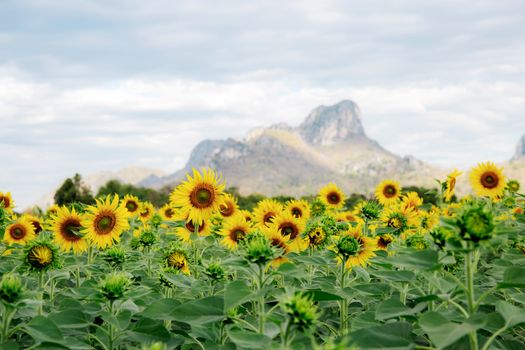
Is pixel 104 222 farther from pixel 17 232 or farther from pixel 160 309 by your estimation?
pixel 160 309

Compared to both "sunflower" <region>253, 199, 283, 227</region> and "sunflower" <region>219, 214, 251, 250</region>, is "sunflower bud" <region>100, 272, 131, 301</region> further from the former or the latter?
"sunflower" <region>253, 199, 283, 227</region>

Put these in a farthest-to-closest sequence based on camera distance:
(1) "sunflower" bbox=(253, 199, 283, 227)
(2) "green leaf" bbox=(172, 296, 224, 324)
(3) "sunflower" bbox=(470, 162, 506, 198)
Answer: (3) "sunflower" bbox=(470, 162, 506, 198) → (1) "sunflower" bbox=(253, 199, 283, 227) → (2) "green leaf" bbox=(172, 296, 224, 324)

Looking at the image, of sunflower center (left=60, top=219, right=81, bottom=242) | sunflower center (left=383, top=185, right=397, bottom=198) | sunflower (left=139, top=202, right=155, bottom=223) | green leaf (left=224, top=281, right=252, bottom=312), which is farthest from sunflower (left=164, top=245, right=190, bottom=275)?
sunflower center (left=383, top=185, right=397, bottom=198)

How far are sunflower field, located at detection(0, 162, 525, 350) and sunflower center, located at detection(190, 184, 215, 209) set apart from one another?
0.04 ft

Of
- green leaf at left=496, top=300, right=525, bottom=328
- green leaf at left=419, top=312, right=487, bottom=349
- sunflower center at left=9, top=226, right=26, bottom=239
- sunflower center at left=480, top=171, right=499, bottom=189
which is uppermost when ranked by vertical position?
sunflower center at left=480, top=171, right=499, bottom=189

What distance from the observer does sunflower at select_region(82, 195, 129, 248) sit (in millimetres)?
5551

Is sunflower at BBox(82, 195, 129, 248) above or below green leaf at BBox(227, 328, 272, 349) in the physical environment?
above

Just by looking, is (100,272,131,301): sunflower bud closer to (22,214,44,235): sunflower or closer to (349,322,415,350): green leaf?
(349,322,415,350): green leaf

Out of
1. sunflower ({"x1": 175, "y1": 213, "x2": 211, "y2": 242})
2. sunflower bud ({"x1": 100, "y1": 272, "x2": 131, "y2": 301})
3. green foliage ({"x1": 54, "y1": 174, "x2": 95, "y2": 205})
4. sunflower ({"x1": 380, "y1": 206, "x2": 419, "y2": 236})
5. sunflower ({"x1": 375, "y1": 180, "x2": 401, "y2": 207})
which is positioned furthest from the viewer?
green foliage ({"x1": 54, "y1": 174, "x2": 95, "y2": 205})

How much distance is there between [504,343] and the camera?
322 centimetres

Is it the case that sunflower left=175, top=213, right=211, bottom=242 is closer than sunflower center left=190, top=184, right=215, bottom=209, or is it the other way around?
sunflower center left=190, top=184, right=215, bottom=209

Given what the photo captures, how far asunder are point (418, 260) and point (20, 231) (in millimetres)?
6117

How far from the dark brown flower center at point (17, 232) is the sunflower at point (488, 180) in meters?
6.96

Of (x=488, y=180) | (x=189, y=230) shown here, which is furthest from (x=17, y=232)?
(x=488, y=180)
